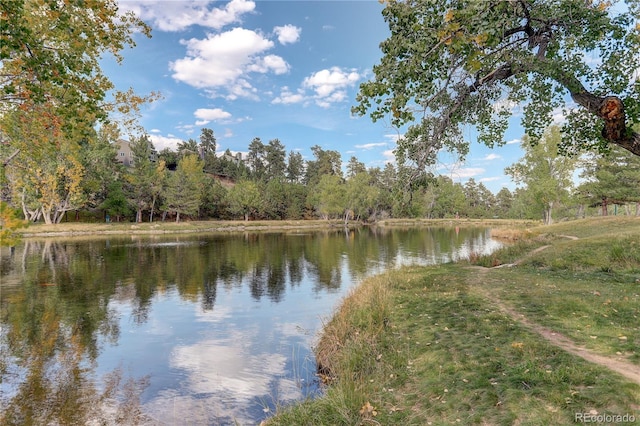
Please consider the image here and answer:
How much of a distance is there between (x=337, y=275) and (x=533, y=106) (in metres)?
16.0

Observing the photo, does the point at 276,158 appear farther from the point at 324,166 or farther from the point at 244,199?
the point at 244,199

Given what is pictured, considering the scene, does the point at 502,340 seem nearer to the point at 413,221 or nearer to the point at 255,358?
the point at 255,358

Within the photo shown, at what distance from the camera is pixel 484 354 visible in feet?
23.3

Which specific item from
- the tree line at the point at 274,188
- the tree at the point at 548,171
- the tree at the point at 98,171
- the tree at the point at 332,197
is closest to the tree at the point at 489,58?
the tree line at the point at 274,188

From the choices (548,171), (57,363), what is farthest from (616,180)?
(57,363)

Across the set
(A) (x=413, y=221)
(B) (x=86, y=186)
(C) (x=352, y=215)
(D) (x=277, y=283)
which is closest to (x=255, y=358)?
(D) (x=277, y=283)

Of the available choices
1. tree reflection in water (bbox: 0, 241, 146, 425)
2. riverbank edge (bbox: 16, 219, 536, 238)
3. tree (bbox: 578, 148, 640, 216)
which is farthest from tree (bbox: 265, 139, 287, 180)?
tree reflection in water (bbox: 0, 241, 146, 425)

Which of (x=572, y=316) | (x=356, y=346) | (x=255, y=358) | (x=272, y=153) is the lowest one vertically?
(x=255, y=358)

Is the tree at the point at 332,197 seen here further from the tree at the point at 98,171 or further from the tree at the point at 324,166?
the tree at the point at 98,171

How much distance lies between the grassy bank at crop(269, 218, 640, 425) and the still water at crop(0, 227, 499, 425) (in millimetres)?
1801

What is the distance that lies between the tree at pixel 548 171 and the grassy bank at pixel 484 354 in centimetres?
3773

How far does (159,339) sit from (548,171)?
53.6 m

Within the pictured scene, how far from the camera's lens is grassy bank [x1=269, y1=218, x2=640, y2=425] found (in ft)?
17.3

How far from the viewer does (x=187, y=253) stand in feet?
113
